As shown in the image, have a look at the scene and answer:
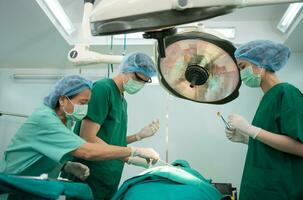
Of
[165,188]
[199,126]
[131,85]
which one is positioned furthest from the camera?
[199,126]

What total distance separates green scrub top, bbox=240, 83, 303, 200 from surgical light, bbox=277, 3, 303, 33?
1.15 meters

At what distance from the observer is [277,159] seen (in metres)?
1.40

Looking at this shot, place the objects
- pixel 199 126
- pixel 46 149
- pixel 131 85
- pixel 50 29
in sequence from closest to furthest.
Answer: pixel 46 149, pixel 131 85, pixel 50 29, pixel 199 126

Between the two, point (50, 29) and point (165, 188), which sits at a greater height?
point (50, 29)

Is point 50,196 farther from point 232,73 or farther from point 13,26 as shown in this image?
point 13,26

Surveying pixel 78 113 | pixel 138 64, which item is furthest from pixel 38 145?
pixel 138 64

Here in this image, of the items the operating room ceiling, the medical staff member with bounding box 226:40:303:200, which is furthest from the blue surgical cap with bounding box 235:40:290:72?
the operating room ceiling

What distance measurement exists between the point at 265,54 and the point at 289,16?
1.21 m

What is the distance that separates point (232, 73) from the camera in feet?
4.38

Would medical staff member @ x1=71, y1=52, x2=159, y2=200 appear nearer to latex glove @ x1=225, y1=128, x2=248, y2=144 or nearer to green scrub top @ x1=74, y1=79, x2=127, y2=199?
green scrub top @ x1=74, y1=79, x2=127, y2=199

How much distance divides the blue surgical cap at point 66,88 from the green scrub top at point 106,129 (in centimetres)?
10

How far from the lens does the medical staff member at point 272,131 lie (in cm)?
132

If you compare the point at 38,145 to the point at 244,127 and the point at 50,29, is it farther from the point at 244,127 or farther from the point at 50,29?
the point at 50,29

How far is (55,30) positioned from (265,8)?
1.79m
